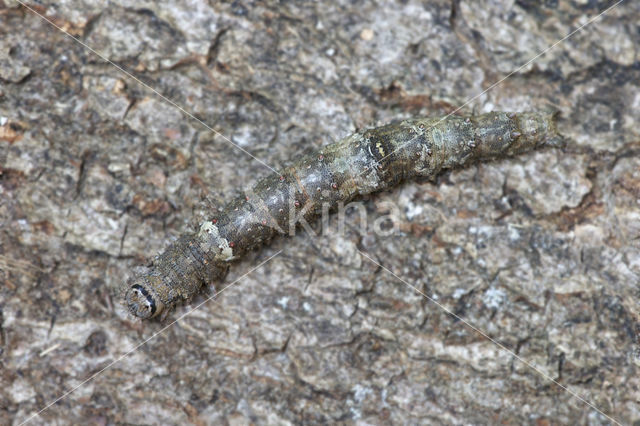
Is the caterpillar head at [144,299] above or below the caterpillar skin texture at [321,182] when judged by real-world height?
below

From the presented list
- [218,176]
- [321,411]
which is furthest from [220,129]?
[321,411]

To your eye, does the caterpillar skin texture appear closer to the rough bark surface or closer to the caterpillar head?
the caterpillar head

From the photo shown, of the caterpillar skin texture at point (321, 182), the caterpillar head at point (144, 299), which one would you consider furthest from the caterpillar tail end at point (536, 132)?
the caterpillar head at point (144, 299)

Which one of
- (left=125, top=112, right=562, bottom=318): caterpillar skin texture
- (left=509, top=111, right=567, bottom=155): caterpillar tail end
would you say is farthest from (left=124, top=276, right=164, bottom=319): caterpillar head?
(left=509, top=111, right=567, bottom=155): caterpillar tail end

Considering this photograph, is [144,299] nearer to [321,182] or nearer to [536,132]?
[321,182]

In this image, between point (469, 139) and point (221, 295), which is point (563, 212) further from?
point (221, 295)

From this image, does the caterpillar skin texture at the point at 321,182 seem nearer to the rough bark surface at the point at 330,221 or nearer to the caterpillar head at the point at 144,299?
the caterpillar head at the point at 144,299

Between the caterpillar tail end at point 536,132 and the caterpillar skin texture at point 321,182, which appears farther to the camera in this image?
the caterpillar tail end at point 536,132
